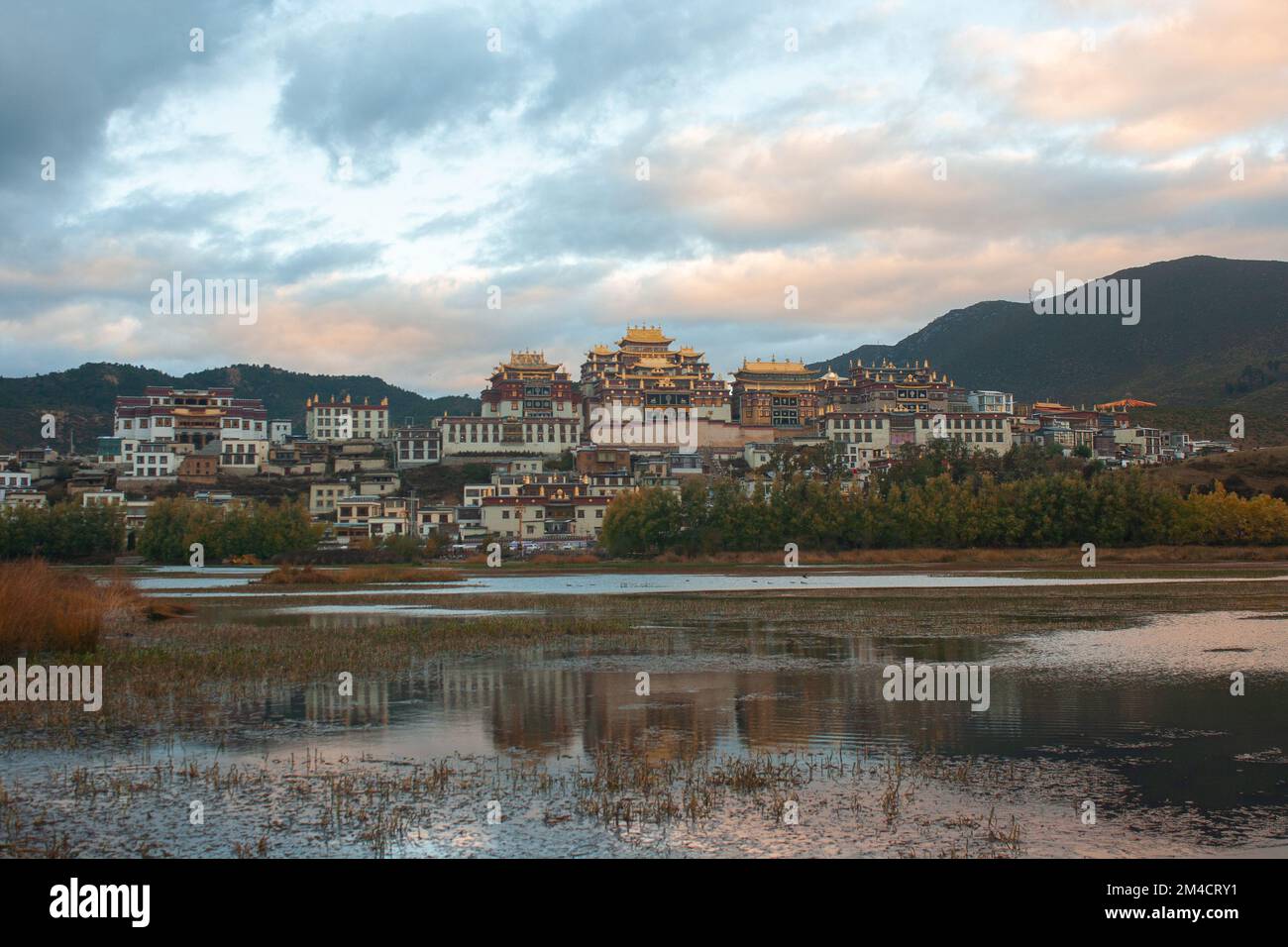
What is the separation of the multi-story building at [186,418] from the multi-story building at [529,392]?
94.6 ft

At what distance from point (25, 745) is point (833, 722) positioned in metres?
13.5

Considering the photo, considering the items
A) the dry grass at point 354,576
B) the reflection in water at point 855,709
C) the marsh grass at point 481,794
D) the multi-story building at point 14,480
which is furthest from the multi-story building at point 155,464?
the marsh grass at point 481,794

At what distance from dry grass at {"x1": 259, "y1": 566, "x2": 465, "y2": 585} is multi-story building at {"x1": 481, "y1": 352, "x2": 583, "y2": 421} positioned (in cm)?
6181

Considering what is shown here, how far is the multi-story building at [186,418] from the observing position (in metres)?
139

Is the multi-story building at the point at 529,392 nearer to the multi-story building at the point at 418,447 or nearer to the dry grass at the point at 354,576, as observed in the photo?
the multi-story building at the point at 418,447

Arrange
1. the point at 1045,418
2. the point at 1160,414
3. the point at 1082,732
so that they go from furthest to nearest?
the point at 1160,414 → the point at 1045,418 → the point at 1082,732

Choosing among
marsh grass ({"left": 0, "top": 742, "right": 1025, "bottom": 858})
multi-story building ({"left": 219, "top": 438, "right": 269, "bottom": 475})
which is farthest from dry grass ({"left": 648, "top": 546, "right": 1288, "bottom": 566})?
multi-story building ({"left": 219, "top": 438, "right": 269, "bottom": 475})

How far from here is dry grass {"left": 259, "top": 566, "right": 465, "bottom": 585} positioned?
6769cm

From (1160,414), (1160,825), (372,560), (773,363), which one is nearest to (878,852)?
(1160,825)

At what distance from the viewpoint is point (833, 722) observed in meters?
21.2

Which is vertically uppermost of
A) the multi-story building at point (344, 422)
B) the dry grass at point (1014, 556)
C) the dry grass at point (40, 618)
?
the multi-story building at point (344, 422)

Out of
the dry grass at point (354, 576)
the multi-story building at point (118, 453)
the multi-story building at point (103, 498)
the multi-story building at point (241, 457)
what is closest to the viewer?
the dry grass at point (354, 576)

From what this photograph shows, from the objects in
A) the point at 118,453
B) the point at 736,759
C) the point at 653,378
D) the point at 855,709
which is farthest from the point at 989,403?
the point at 736,759
